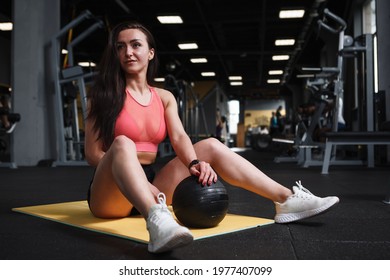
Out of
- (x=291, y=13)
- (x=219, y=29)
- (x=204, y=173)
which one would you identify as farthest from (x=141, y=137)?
(x=219, y=29)

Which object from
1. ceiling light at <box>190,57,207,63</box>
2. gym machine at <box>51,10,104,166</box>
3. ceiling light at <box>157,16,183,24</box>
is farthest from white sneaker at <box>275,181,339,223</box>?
ceiling light at <box>190,57,207,63</box>

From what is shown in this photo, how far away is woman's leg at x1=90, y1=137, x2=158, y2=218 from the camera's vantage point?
1105 millimetres

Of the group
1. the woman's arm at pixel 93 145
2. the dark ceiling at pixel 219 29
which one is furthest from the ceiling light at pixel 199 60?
the woman's arm at pixel 93 145

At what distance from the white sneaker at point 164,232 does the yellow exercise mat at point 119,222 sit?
135 millimetres

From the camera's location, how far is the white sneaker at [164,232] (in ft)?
3.20

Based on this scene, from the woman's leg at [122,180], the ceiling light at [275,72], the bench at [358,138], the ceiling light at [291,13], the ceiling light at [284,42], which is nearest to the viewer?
the woman's leg at [122,180]

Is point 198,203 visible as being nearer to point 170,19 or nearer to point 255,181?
point 255,181

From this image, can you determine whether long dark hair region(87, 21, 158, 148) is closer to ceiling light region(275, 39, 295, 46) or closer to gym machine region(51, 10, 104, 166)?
gym machine region(51, 10, 104, 166)

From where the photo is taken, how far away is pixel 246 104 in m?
21.6

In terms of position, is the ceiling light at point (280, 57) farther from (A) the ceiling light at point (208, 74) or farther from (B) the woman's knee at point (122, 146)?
(B) the woman's knee at point (122, 146)

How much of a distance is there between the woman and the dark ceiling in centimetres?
479

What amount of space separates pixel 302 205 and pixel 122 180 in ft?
2.07

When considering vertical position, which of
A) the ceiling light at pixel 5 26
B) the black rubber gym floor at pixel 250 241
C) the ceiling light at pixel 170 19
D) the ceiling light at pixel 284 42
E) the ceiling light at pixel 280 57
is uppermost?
the ceiling light at pixel 170 19

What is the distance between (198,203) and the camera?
4.04 feet
